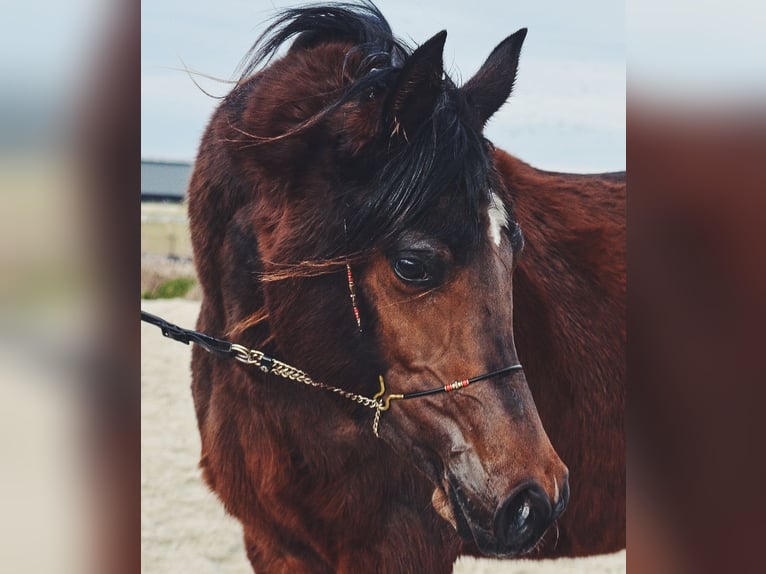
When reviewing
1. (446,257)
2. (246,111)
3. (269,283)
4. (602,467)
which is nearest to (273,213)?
(269,283)

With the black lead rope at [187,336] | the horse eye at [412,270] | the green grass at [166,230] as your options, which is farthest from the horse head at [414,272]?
the green grass at [166,230]

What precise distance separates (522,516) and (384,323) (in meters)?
0.46

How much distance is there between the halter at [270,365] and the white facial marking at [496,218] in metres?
0.26

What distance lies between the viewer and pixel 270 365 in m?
1.56

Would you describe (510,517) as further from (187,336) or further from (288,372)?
(187,336)

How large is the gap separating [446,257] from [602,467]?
0.90 m

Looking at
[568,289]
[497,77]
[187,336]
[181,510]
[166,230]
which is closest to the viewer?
[187,336]

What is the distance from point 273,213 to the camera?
60.7 inches

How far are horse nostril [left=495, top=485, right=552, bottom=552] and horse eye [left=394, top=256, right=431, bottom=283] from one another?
448 mm

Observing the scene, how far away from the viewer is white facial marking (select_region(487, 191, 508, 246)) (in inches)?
56.6

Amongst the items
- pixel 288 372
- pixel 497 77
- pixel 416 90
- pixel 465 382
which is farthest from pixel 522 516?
pixel 497 77

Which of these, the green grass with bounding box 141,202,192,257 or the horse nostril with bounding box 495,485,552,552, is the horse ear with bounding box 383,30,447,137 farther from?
the horse nostril with bounding box 495,485,552,552

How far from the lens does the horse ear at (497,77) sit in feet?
5.35
